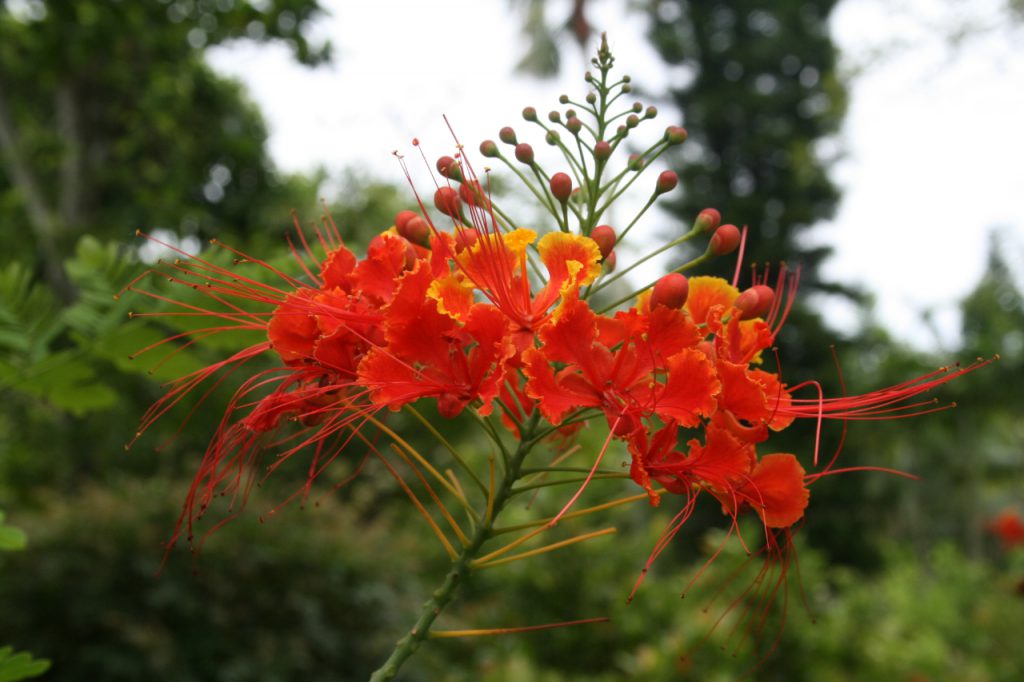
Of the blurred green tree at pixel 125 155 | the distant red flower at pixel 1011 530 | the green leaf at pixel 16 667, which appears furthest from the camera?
the distant red flower at pixel 1011 530

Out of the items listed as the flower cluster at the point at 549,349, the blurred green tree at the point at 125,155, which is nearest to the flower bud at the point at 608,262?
the flower cluster at the point at 549,349

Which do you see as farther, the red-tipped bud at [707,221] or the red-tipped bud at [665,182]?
the red-tipped bud at [707,221]

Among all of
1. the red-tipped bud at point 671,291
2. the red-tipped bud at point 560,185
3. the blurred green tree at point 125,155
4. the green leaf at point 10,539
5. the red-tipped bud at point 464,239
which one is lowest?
Answer: the red-tipped bud at point 671,291

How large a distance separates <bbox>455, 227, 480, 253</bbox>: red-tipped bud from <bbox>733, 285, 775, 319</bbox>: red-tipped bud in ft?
1.50

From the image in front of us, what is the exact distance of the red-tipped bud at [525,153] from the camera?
54.2 inches

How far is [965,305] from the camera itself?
1683cm

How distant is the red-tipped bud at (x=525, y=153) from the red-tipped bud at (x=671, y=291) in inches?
11.9

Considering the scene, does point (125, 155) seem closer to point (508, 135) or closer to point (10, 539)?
point (10, 539)

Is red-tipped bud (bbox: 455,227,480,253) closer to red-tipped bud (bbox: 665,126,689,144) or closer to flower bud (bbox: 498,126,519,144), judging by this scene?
flower bud (bbox: 498,126,519,144)

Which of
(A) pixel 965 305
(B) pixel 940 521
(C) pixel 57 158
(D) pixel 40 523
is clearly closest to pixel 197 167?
(C) pixel 57 158

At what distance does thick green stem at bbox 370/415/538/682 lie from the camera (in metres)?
1.26

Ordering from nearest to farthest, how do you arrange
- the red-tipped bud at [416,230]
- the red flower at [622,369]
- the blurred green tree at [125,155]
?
Answer: the red flower at [622,369] < the red-tipped bud at [416,230] < the blurred green tree at [125,155]

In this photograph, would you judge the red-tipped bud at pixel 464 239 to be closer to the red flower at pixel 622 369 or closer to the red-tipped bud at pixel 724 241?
the red flower at pixel 622 369

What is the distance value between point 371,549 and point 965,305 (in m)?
15.1
